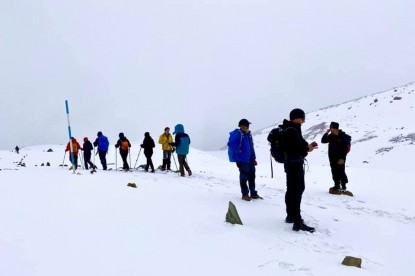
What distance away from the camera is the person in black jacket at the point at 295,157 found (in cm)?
773

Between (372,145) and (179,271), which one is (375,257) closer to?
(179,271)

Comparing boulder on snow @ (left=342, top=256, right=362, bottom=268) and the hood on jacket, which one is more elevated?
the hood on jacket

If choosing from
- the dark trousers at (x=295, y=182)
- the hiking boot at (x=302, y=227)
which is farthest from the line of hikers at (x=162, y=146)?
the hiking boot at (x=302, y=227)

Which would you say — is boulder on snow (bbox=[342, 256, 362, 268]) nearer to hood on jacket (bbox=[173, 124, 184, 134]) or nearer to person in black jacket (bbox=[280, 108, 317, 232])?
person in black jacket (bbox=[280, 108, 317, 232])

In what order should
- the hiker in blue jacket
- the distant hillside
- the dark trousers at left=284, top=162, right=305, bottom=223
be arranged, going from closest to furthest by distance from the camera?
the dark trousers at left=284, top=162, right=305, bottom=223
the hiker in blue jacket
the distant hillside

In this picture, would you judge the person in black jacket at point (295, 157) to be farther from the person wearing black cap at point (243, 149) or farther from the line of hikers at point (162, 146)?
the line of hikers at point (162, 146)

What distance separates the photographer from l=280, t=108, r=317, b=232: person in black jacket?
7.73 m

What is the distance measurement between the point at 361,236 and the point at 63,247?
20.5ft

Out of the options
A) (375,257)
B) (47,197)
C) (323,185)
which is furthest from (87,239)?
(323,185)

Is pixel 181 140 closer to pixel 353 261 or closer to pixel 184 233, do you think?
pixel 184 233

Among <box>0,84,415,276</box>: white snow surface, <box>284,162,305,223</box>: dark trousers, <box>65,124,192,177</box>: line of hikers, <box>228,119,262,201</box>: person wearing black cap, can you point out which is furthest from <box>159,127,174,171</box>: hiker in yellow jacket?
<box>284,162,305,223</box>: dark trousers

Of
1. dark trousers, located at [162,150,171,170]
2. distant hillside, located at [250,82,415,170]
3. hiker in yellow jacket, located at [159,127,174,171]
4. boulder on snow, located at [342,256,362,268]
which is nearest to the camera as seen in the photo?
boulder on snow, located at [342,256,362,268]

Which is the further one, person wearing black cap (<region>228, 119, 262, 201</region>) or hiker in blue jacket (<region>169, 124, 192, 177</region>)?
hiker in blue jacket (<region>169, 124, 192, 177</region>)

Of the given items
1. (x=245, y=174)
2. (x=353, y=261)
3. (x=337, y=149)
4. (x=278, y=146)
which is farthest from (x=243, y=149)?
(x=337, y=149)
